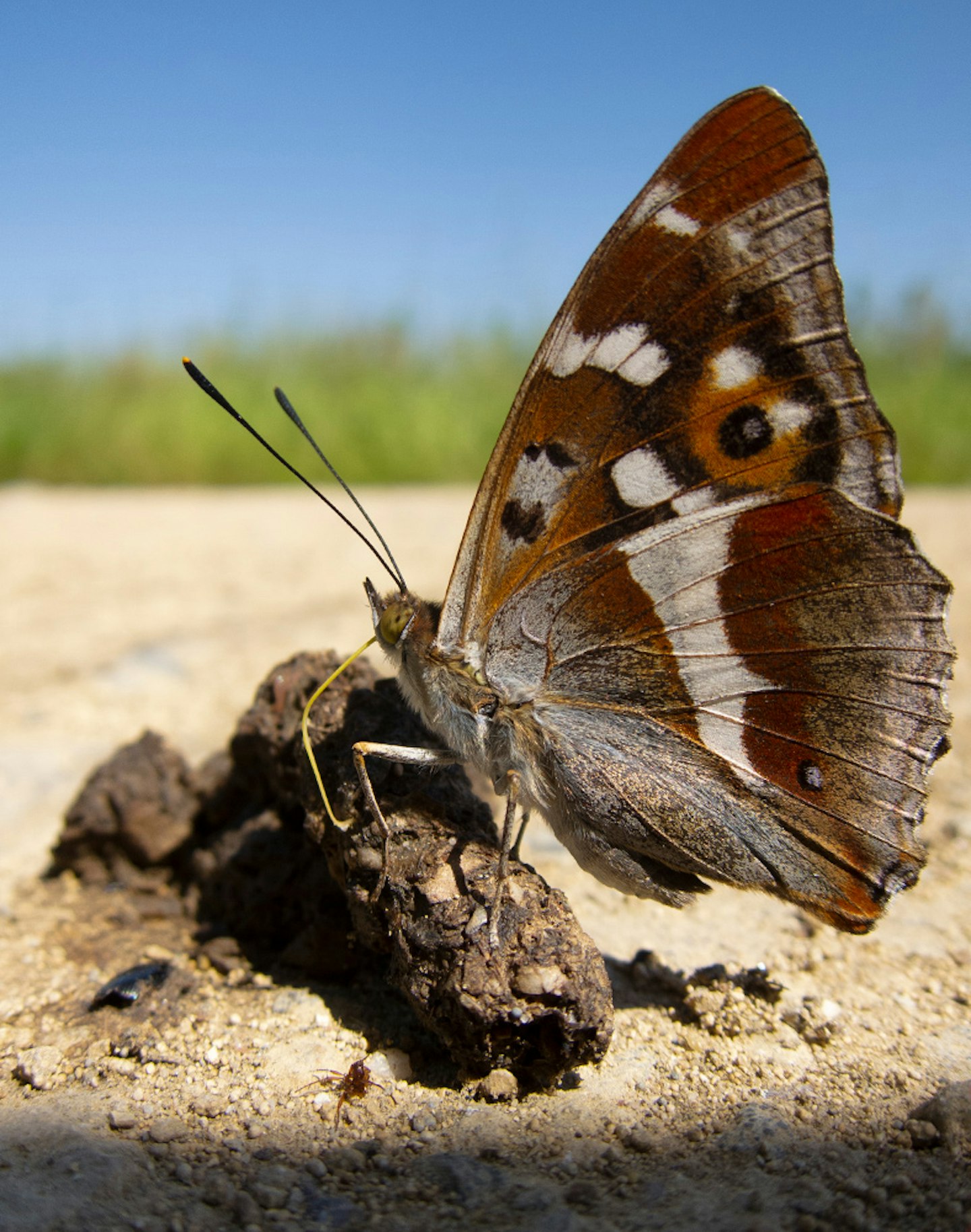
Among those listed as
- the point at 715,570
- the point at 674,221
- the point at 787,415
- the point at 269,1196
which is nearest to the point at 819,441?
the point at 787,415

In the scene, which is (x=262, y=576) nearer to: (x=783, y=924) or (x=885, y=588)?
(x=783, y=924)

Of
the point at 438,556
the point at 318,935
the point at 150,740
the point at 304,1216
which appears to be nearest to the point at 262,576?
the point at 438,556

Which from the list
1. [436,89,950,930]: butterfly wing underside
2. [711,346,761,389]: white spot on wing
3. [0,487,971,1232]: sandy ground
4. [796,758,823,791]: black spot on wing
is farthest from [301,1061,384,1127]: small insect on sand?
[711,346,761,389]: white spot on wing

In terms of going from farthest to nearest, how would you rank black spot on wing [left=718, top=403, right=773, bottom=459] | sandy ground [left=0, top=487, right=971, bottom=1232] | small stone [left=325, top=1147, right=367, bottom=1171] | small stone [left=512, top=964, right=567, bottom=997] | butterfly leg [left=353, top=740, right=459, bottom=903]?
1. black spot on wing [left=718, top=403, right=773, bottom=459]
2. butterfly leg [left=353, top=740, right=459, bottom=903]
3. small stone [left=512, top=964, right=567, bottom=997]
4. small stone [left=325, top=1147, right=367, bottom=1171]
5. sandy ground [left=0, top=487, right=971, bottom=1232]

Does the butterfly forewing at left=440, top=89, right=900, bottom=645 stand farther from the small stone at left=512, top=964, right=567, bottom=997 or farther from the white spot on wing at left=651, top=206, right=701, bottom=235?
the small stone at left=512, top=964, right=567, bottom=997

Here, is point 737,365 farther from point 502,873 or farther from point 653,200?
point 502,873
